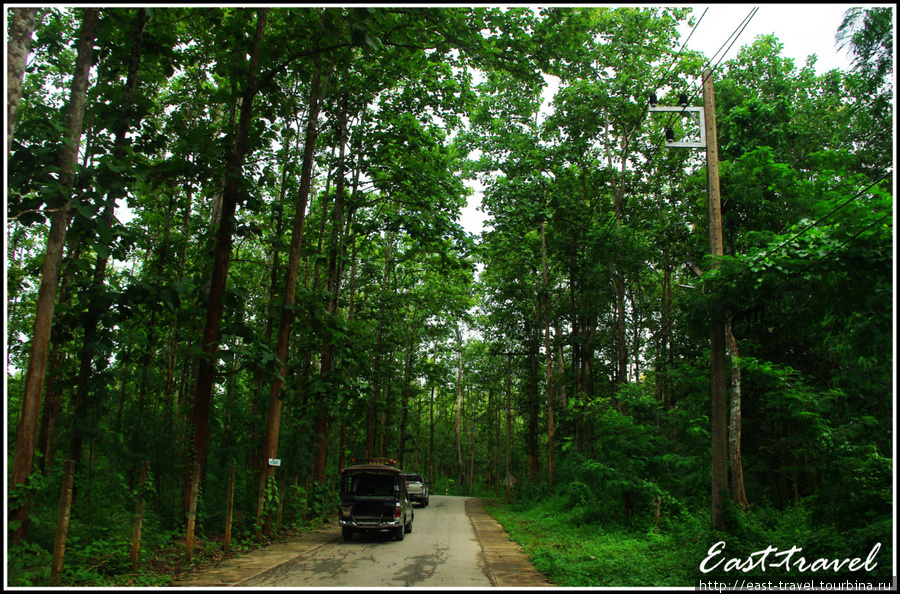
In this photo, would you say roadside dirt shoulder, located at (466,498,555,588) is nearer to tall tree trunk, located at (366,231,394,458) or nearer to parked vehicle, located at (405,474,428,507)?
tall tree trunk, located at (366,231,394,458)

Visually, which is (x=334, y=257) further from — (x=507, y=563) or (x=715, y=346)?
(x=715, y=346)

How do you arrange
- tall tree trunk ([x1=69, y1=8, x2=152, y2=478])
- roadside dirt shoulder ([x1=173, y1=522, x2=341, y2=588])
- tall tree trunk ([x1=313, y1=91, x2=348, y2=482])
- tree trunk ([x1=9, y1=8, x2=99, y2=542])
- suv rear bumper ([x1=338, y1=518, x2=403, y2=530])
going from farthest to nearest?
tall tree trunk ([x1=313, y1=91, x2=348, y2=482]) → suv rear bumper ([x1=338, y1=518, x2=403, y2=530]) → roadside dirt shoulder ([x1=173, y1=522, x2=341, y2=588]) → tall tree trunk ([x1=69, y1=8, x2=152, y2=478]) → tree trunk ([x1=9, y1=8, x2=99, y2=542])

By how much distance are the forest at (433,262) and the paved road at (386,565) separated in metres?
1.49

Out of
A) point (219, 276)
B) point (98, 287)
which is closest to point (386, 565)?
point (219, 276)

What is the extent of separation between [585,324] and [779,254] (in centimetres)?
1951

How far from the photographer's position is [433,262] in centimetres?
1789

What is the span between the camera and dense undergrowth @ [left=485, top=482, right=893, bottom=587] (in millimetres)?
7184

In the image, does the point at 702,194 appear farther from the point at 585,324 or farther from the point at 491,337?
the point at 491,337

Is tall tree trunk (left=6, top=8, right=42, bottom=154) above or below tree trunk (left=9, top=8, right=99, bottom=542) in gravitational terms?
above

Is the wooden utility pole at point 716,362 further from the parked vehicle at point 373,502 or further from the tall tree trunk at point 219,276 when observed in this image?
the tall tree trunk at point 219,276

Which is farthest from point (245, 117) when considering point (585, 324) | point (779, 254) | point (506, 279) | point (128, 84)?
point (585, 324)

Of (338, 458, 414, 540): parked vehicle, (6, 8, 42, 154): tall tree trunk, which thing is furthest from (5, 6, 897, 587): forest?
(338, 458, 414, 540): parked vehicle

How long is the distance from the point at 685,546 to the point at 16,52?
11.8 m

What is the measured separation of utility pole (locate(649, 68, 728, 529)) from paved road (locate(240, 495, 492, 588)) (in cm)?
433
